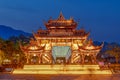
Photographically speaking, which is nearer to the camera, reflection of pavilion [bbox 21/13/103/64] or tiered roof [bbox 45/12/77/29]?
reflection of pavilion [bbox 21/13/103/64]

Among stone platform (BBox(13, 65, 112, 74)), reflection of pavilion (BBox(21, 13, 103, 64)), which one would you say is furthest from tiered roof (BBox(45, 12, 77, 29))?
stone platform (BBox(13, 65, 112, 74))

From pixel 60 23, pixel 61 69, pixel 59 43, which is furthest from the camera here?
pixel 60 23

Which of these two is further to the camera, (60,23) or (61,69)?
(60,23)

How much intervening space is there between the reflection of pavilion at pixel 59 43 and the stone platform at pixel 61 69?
6.68ft

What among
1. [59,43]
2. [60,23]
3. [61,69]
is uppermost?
[60,23]

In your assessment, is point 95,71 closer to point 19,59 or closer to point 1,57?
point 1,57

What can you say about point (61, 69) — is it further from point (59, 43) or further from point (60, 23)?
point (60, 23)

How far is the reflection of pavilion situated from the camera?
3722 centimetres

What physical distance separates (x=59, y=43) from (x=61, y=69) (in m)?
5.54

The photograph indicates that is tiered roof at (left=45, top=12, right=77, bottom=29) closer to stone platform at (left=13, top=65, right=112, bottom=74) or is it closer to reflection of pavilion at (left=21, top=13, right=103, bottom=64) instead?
reflection of pavilion at (left=21, top=13, right=103, bottom=64)

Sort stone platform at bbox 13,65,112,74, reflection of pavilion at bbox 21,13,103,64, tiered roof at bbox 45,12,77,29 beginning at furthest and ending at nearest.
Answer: tiered roof at bbox 45,12,77,29, reflection of pavilion at bbox 21,13,103,64, stone platform at bbox 13,65,112,74

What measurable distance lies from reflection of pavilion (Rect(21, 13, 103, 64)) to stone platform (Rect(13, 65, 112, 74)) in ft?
6.68

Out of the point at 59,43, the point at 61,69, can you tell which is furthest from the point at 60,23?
the point at 61,69

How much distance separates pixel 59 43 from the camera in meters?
39.0
